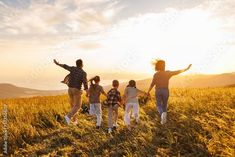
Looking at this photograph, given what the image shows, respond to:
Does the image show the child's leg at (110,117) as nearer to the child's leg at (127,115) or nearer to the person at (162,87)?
the child's leg at (127,115)

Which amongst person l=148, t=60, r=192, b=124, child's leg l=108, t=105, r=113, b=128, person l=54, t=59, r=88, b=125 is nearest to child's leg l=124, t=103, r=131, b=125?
child's leg l=108, t=105, r=113, b=128

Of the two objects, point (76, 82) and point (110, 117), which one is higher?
point (76, 82)

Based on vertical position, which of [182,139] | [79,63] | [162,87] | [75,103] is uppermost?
[79,63]

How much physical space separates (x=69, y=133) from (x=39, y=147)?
61.6 inches

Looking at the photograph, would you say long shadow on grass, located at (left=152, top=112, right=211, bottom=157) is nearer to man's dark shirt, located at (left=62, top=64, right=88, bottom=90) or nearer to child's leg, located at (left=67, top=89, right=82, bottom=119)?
child's leg, located at (left=67, top=89, right=82, bottom=119)

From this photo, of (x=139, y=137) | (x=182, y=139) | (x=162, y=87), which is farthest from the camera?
(x=162, y=87)

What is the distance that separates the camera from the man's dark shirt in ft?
47.5

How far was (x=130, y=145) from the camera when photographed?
9.83m

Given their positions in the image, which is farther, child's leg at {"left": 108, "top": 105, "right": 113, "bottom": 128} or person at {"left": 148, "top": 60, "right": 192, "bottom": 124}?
person at {"left": 148, "top": 60, "right": 192, "bottom": 124}

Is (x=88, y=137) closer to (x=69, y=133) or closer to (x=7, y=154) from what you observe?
(x=69, y=133)

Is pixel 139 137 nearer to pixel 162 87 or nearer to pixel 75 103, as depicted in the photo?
pixel 162 87

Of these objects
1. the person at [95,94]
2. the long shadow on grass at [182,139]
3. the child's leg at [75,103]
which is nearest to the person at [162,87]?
the long shadow on grass at [182,139]

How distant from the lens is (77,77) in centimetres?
1445

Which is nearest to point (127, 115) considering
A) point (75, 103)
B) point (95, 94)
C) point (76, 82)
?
point (95, 94)
